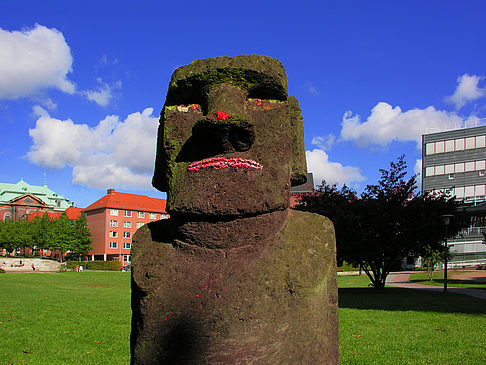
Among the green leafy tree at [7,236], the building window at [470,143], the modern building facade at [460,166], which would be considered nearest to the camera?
the modern building facade at [460,166]

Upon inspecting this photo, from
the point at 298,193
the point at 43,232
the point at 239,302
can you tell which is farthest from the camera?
the point at 43,232

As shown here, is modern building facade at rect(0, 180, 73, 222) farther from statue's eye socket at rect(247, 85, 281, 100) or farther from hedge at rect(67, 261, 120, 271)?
statue's eye socket at rect(247, 85, 281, 100)

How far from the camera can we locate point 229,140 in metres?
2.62

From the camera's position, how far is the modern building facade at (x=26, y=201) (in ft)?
266

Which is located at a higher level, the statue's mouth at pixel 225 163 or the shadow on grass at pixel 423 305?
the statue's mouth at pixel 225 163

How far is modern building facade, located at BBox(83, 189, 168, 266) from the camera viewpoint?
5997 centimetres

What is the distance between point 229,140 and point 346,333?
6.94 metres

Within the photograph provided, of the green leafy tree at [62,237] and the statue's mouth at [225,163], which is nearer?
the statue's mouth at [225,163]

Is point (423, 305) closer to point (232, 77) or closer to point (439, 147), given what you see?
point (232, 77)

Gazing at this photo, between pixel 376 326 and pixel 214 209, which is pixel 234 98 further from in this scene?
pixel 376 326

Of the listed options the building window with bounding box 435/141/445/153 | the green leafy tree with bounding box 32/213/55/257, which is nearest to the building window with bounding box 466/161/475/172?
the building window with bounding box 435/141/445/153

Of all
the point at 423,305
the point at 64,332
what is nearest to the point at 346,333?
the point at 64,332

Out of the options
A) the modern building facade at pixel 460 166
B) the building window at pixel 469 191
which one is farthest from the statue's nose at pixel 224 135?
the building window at pixel 469 191

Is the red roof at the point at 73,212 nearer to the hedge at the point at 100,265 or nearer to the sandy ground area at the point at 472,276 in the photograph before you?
the hedge at the point at 100,265
